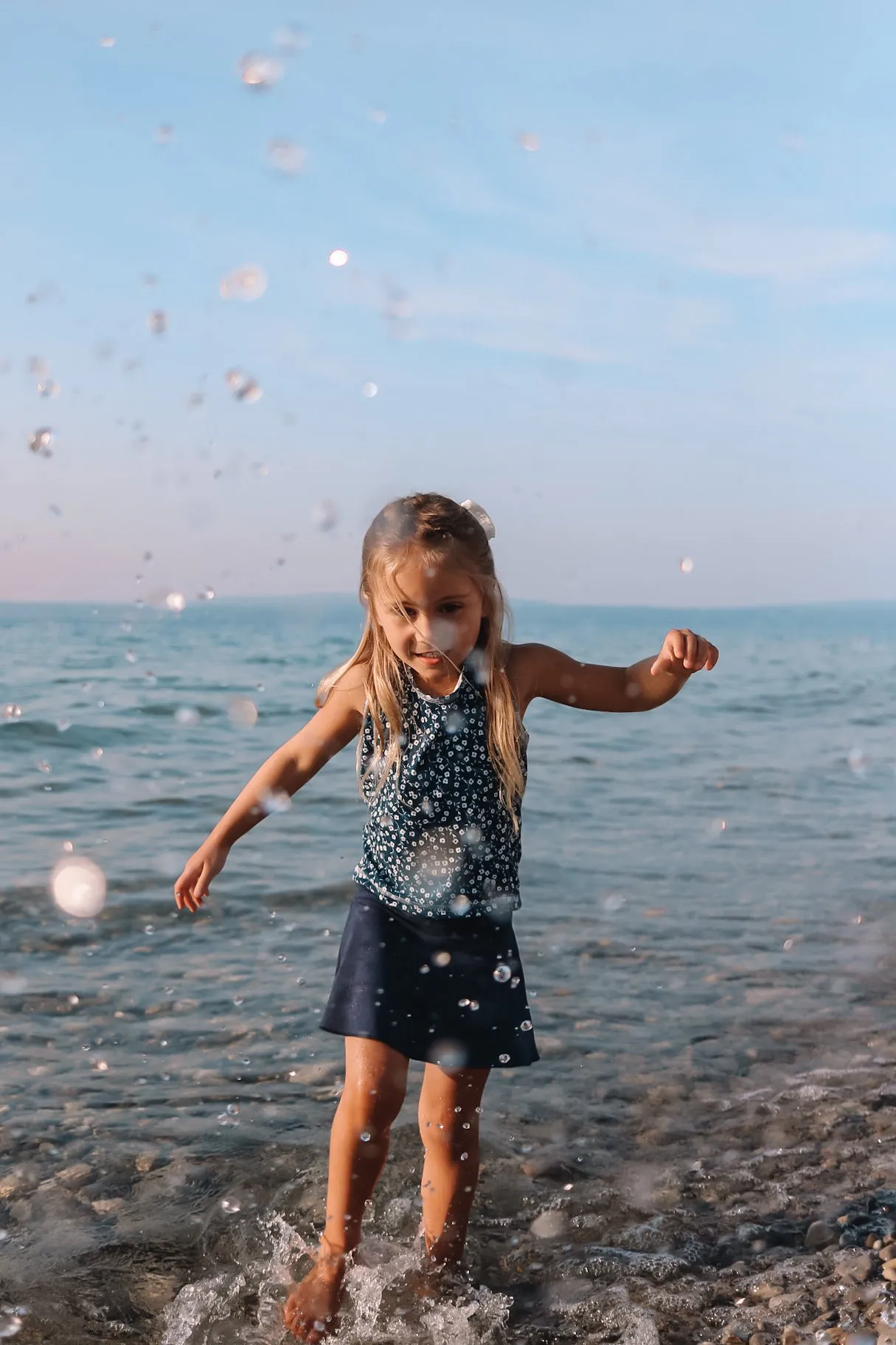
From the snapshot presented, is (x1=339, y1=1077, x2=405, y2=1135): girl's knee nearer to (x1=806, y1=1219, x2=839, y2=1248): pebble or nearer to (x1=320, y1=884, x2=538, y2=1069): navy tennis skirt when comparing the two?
(x1=320, y1=884, x2=538, y2=1069): navy tennis skirt

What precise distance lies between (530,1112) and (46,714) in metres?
10.5

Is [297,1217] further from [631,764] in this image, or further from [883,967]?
[631,764]

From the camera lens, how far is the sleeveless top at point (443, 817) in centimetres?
281

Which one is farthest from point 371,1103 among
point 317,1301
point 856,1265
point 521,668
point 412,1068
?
point 412,1068

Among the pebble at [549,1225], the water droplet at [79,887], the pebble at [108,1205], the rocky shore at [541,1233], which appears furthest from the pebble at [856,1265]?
the water droplet at [79,887]

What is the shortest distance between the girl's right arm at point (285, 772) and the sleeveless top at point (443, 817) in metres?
0.11

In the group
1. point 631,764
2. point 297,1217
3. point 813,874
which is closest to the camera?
point 297,1217

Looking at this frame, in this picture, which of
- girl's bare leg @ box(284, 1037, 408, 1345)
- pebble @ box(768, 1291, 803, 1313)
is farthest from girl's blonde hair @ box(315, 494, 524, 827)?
pebble @ box(768, 1291, 803, 1313)

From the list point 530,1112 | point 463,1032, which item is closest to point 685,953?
point 530,1112

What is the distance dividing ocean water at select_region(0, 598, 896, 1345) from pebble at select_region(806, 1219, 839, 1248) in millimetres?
101

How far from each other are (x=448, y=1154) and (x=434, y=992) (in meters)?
0.39

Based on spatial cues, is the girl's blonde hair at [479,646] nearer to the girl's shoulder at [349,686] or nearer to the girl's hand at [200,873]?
the girl's shoulder at [349,686]

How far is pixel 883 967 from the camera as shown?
523 cm

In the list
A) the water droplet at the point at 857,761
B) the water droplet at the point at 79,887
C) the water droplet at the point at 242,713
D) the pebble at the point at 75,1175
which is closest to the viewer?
the pebble at the point at 75,1175
